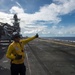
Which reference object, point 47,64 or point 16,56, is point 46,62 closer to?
point 47,64

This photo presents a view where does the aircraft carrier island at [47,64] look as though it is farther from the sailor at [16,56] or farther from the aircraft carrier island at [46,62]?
the sailor at [16,56]

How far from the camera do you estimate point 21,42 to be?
6.80 meters

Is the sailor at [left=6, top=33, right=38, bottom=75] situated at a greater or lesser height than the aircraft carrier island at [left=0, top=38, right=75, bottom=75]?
greater

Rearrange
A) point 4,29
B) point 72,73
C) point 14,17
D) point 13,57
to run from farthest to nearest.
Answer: point 14,17
point 4,29
point 72,73
point 13,57

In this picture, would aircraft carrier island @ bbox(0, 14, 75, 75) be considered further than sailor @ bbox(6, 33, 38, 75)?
Yes

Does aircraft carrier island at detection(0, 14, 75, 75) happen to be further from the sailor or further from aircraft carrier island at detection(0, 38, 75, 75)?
the sailor

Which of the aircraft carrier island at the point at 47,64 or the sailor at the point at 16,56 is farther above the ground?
the sailor at the point at 16,56

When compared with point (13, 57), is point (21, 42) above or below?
above

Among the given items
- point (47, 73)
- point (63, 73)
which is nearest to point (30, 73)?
point (47, 73)

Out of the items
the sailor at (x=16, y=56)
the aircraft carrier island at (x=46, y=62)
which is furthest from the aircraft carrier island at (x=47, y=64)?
the sailor at (x=16, y=56)

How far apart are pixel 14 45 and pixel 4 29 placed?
3010 cm

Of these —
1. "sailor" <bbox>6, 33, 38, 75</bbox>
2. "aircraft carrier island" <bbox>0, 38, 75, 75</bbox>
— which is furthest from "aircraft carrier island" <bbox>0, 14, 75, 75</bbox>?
"sailor" <bbox>6, 33, 38, 75</bbox>

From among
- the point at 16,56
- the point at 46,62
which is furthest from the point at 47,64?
the point at 16,56

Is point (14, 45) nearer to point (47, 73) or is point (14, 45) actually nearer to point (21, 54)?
point (21, 54)
